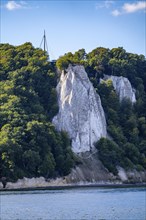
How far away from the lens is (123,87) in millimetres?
142125

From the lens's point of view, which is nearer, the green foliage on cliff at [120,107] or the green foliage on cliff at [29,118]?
the green foliage on cliff at [29,118]

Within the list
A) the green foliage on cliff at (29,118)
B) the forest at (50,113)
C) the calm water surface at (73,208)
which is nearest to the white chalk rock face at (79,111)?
the forest at (50,113)

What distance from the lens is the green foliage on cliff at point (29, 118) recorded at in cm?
10006

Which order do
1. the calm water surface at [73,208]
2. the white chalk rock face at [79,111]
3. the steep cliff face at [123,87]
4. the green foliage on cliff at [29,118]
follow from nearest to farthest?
1. the calm water surface at [73,208]
2. the green foliage on cliff at [29,118]
3. the white chalk rock face at [79,111]
4. the steep cliff face at [123,87]

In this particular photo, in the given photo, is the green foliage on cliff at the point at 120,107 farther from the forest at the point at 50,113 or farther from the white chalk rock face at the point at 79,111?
the white chalk rock face at the point at 79,111

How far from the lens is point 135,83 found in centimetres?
14838

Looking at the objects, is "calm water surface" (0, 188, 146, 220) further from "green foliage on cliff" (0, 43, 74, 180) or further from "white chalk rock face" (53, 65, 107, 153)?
"white chalk rock face" (53, 65, 107, 153)

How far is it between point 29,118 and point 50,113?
41.4 feet

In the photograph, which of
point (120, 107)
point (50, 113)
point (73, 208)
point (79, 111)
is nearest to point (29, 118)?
point (50, 113)

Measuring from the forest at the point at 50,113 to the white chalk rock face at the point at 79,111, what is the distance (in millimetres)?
1940

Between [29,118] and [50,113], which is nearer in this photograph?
[29,118]

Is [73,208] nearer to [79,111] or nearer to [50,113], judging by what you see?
[79,111]

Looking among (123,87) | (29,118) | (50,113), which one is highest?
(123,87)

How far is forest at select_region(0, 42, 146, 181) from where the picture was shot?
101750 millimetres
